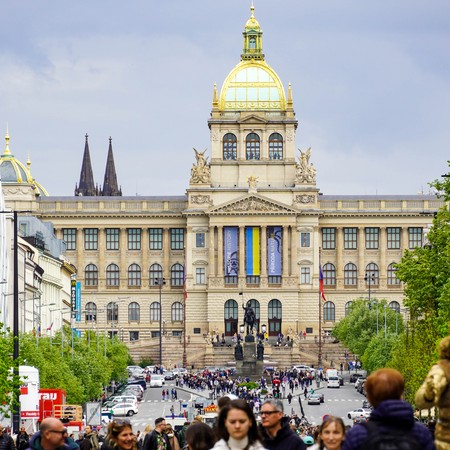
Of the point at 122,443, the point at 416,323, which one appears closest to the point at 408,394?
the point at 416,323

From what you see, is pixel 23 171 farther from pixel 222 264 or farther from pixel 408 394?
pixel 408 394

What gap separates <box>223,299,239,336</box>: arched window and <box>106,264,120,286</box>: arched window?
12.3 metres

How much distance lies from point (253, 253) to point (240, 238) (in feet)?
6.55

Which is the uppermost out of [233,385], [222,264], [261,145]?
[261,145]

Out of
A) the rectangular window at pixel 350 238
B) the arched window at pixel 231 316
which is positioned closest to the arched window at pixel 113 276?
the arched window at pixel 231 316

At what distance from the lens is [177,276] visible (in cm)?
18600

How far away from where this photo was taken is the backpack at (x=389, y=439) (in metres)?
14.5

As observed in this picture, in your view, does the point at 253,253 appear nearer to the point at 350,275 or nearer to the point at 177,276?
the point at 177,276

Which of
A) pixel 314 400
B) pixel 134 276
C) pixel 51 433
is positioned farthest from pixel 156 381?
pixel 51 433

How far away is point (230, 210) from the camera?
180750mm

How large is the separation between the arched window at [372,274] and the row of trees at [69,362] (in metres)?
47.0

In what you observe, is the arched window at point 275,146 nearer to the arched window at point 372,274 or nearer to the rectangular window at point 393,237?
the rectangular window at point 393,237

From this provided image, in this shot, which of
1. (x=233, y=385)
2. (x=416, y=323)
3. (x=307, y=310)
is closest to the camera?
(x=416, y=323)

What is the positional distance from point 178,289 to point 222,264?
651 centimetres
